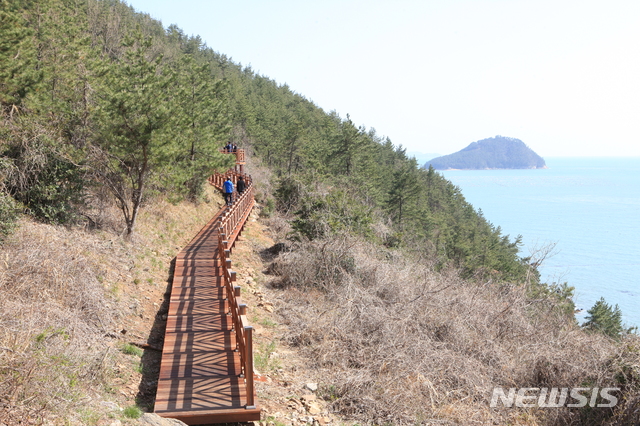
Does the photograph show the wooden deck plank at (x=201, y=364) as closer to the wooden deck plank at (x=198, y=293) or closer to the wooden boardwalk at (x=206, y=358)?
the wooden boardwalk at (x=206, y=358)

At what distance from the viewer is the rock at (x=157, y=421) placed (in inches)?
207

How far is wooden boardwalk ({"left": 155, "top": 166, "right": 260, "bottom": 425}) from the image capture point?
582cm

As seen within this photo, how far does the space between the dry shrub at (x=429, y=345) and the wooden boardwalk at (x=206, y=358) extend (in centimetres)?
175

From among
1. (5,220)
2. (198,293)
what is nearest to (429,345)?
(198,293)

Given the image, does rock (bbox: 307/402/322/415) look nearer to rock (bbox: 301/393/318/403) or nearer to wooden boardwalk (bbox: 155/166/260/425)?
rock (bbox: 301/393/318/403)

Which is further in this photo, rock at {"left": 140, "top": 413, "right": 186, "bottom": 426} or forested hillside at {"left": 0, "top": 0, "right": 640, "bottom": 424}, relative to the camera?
forested hillside at {"left": 0, "top": 0, "right": 640, "bottom": 424}

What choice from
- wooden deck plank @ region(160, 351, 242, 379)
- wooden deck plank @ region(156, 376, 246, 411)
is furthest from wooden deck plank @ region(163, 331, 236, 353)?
wooden deck plank @ region(156, 376, 246, 411)

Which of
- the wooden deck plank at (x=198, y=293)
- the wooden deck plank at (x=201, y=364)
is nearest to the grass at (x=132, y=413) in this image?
the wooden deck plank at (x=201, y=364)

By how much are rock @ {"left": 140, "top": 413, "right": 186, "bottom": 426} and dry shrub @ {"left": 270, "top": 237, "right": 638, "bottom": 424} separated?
2.70 m

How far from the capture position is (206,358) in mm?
7305

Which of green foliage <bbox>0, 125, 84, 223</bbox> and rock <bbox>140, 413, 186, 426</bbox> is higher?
green foliage <bbox>0, 125, 84, 223</bbox>

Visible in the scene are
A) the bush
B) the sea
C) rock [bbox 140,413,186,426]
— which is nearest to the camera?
rock [bbox 140,413,186,426]

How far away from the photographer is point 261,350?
29.1ft

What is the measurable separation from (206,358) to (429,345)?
4.45 m
